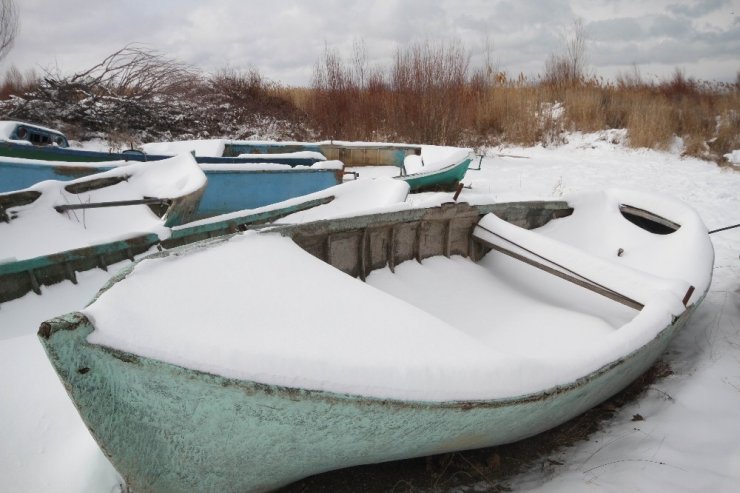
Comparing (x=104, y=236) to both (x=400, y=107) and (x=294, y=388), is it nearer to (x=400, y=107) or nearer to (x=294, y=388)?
(x=294, y=388)

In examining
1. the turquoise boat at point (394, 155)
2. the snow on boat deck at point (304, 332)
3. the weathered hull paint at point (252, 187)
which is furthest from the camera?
the turquoise boat at point (394, 155)

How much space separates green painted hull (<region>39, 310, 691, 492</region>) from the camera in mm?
1229

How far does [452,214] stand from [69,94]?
39.0 feet

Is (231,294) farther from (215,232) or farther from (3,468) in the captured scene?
(215,232)

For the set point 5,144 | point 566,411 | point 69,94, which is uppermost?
point 69,94

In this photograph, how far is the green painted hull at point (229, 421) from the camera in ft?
4.03

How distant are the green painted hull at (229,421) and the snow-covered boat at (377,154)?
4577 millimetres

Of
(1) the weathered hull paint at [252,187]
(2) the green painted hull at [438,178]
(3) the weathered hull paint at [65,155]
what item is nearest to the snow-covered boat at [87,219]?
(1) the weathered hull paint at [252,187]

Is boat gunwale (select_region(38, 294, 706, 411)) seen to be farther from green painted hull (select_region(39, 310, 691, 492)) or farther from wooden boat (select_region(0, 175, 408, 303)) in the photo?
wooden boat (select_region(0, 175, 408, 303))

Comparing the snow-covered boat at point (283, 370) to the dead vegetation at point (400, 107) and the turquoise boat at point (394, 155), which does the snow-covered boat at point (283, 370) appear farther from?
the dead vegetation at point (400, 107)

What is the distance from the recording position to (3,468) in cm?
183

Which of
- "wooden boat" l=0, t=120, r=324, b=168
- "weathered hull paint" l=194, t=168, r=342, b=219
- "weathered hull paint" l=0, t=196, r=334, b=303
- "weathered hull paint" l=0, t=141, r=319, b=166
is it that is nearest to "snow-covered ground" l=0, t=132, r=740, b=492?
"weathered hull paint" l=0, t=196, r=334, b=303

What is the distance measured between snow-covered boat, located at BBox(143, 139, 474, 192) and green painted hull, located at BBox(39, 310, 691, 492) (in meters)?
4.58

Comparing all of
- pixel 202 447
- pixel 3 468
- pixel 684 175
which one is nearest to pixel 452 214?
pixel 202 447
